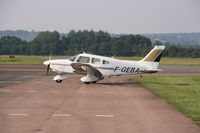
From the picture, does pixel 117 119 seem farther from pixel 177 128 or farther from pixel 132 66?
Result: pixel 132 66

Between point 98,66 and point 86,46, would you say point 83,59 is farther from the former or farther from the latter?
point 86,46

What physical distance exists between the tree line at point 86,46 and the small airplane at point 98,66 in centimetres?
8628

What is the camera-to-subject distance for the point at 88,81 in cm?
2686

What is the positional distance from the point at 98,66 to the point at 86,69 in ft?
3.03

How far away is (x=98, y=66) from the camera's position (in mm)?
26938

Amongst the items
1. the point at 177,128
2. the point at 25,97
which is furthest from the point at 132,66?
the point at 177,128

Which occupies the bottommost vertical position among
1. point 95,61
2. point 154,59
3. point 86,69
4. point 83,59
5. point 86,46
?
point 86,69

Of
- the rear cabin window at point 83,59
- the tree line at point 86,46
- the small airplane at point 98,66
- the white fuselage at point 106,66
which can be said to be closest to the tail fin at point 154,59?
the small airplane at point 98,66

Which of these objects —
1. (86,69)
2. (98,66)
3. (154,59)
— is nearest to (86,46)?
(154,59)

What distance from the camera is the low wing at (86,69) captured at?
26.2 meters

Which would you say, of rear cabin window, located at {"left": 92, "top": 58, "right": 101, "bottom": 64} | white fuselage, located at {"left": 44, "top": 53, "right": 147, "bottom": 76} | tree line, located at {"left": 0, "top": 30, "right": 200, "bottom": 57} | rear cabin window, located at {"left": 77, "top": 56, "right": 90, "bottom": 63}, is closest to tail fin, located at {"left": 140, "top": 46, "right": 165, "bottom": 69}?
white fuselage, located at {"left": 44, "top": 53, "right": 147, "bottom": 76}

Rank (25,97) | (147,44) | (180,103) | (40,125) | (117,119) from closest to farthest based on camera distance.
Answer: (40,125) → (117,119) → (180,103) → (25,97) → (147,44)

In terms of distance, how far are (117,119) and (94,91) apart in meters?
9.25

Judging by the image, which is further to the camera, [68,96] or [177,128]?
[68,96]
